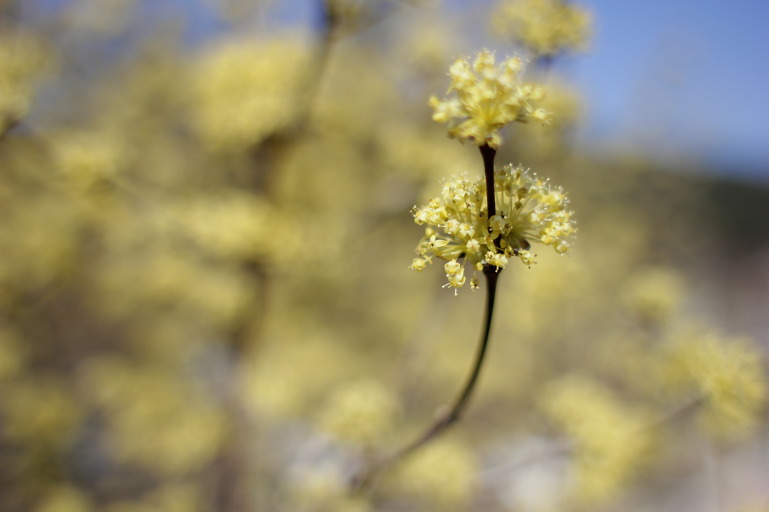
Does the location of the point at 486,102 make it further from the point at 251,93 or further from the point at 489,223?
the point at 251,93

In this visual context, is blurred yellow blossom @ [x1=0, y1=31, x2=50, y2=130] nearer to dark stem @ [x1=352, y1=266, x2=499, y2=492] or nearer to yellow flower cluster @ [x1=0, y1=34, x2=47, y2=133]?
yellow flower cluster @ [x1=0, y1=34, x2=47, y2=133]

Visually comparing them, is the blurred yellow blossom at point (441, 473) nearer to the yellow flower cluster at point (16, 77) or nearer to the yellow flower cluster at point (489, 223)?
the yellow flower cluster at point (489, 223)

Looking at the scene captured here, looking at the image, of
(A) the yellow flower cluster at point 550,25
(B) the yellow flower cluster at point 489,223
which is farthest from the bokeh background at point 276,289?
(B) the yellow flower cluster at point 489,223

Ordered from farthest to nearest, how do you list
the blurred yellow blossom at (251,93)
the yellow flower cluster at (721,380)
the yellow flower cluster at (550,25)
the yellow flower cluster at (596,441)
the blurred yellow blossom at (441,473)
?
1. the blurred yellow blossom at (251,93)
2. the blurred yellow blossom at (441,473)
3. the yellow flower cluster at (596,441)
4. the yellow flower cluster at (721,380)
5. the yellow flower cluster at (550,25)

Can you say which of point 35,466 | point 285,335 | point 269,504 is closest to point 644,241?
point 285,335

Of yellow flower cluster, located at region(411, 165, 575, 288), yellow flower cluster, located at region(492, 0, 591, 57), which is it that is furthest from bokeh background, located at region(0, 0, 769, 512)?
yellow flower cluster, located at region(411, 165, 575, 288)

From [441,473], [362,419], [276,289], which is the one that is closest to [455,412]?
[362,419]
